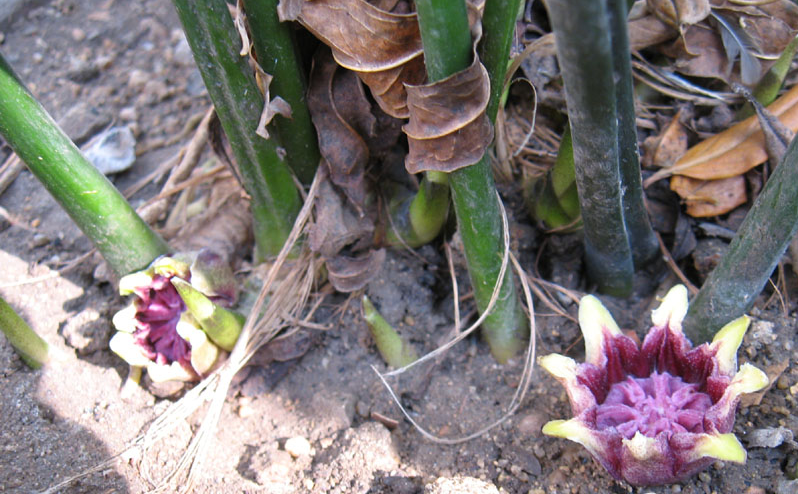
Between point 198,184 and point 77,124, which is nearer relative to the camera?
point 198,184

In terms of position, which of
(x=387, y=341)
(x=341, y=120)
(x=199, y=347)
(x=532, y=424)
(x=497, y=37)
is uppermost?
(x=497, y=37)

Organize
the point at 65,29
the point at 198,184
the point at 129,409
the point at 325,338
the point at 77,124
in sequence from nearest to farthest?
the point at 129,409 → the point at 325,338 → the point at 198,184 → the point at 77,124 → the point at 65,29

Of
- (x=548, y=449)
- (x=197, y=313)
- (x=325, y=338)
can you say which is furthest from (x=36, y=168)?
(x=548, y=449)

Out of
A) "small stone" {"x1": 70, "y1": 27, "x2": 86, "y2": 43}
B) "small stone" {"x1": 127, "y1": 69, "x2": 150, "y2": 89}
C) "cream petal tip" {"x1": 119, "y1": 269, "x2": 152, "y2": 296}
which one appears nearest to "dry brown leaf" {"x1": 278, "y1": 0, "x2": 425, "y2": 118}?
"cream petal tip" {"x1": 119, "y1": 269, "x2": 152, "y2": 296}

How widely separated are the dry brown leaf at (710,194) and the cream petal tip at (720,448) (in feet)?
1.71

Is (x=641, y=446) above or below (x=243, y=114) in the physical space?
below

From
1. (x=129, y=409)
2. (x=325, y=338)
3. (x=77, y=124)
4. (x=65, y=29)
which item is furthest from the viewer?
(x=65, y=29)

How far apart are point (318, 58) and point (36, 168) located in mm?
485

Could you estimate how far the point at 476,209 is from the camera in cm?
103

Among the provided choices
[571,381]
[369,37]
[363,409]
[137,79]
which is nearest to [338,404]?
[363,409]

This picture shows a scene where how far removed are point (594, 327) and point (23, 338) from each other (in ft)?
3.11

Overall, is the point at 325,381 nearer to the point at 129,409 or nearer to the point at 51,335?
the point at 129,409

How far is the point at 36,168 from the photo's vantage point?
41.1 inches

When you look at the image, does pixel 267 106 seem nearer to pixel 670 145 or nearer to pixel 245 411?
pixel 245 411
